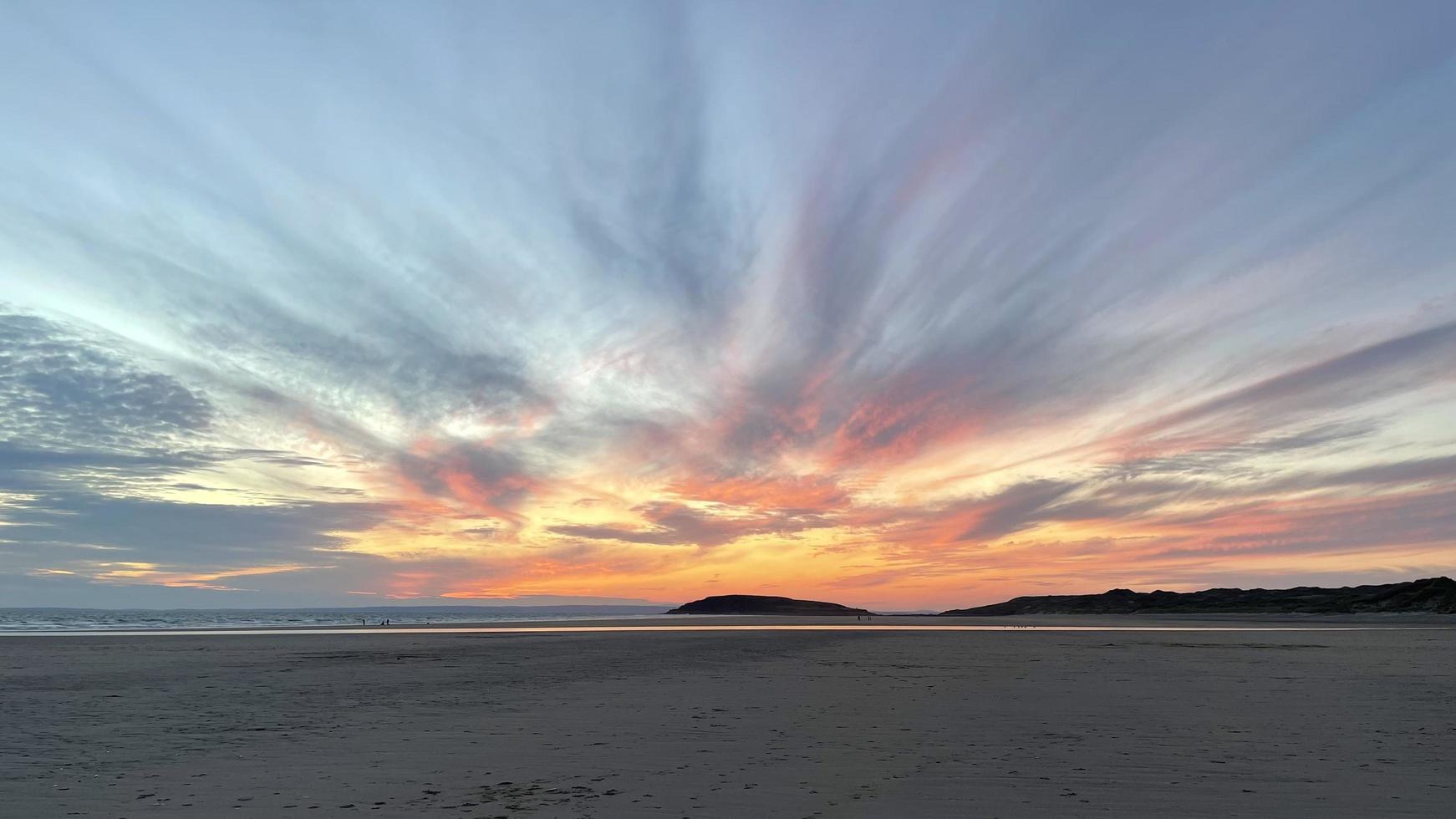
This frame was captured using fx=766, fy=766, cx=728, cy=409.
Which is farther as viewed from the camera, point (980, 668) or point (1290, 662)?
point (1290, 662)

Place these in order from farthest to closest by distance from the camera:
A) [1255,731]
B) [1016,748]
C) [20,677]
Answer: [20,677], [1255,731], [1016,748]

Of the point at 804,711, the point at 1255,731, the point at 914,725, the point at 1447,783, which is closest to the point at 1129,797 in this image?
the point at 1447,783

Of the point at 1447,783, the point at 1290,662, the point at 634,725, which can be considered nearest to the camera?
the point at 1447,783

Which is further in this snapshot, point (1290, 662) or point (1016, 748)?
point (1290, 662)

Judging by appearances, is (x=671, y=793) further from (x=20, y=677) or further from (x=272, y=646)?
(x=272, y=646)

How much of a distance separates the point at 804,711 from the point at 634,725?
3946 millimetres

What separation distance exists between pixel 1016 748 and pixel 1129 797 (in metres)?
3.12

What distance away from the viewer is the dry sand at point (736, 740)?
31.3ft

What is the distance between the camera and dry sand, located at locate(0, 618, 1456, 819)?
9.53m

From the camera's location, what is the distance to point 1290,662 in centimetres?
2848

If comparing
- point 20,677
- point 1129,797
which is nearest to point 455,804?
point 1129,797

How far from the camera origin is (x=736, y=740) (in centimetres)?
1350

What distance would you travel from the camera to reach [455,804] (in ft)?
30.7

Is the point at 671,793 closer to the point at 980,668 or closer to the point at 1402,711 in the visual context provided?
the point at 1402,711
